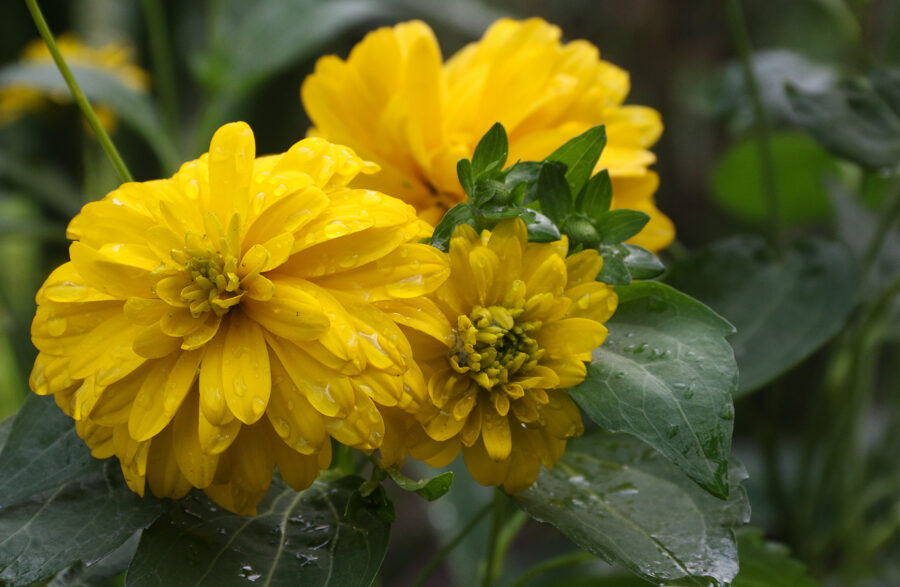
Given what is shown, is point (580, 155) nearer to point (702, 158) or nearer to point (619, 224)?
point (619, 224)

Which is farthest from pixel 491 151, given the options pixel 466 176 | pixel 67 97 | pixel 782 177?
pixel 67 97

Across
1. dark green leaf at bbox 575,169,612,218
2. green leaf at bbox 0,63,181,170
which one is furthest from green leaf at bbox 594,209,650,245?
green leaf at bbox 0,63,181,170

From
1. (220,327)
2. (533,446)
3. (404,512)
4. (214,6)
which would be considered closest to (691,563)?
(533,446)

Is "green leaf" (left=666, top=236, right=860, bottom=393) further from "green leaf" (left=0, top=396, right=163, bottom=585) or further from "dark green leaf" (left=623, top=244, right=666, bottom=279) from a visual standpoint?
"green leaf" (left=0, top=396, right=163, bottom=585)

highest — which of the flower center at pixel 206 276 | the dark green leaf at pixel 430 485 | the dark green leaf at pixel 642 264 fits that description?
the flower center at pixel 206 276

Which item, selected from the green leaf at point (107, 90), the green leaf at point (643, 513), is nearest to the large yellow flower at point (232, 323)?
the green leaf at point (643, 513)

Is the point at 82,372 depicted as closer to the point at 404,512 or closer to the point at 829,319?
the point at 829,319

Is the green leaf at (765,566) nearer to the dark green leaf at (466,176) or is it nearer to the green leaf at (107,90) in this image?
the dark green leaf at (466,176)
